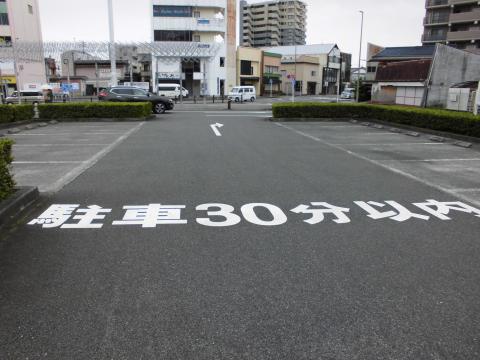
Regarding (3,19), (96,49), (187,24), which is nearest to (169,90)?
(187,24)

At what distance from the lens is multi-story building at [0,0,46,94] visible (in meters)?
45.3

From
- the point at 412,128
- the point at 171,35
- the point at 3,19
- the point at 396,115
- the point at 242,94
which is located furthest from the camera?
the point at 171,35

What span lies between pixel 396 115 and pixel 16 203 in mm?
16885

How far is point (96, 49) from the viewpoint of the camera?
3069 centimetres

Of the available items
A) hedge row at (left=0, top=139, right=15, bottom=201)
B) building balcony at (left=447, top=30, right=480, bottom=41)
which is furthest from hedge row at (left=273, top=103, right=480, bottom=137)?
building balcony at (left=447, top=30, right=480, bottom=41)

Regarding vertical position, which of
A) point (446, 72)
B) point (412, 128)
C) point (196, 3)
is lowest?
point (412, 128)

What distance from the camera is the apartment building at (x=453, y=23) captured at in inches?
1994

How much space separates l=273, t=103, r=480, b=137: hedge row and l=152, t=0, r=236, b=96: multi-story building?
28489 millimetres

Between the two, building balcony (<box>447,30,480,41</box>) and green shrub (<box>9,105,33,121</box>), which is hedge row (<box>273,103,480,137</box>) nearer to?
green shrub (<box>9,105,33,121</box>)

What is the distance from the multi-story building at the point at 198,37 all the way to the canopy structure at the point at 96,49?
5.92ft

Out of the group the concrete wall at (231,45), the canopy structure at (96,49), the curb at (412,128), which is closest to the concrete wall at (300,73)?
the concrete wall at (231,45)

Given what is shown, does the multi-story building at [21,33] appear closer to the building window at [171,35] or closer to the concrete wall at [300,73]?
the building window at [171,35]

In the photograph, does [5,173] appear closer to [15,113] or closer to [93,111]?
[15,113]

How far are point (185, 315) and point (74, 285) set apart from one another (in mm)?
1155
